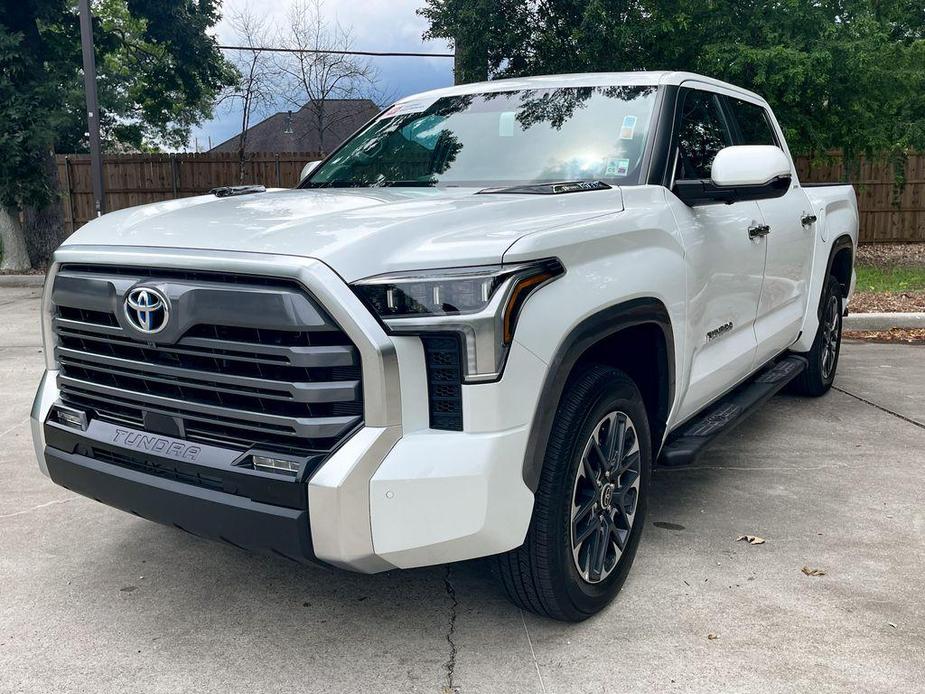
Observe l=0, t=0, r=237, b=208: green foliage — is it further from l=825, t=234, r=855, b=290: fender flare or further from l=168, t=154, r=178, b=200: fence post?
l=825, t=234, r=855, b=290: fender flare

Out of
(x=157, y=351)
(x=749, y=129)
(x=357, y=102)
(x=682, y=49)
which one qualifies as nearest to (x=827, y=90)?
(x=682, y=49)

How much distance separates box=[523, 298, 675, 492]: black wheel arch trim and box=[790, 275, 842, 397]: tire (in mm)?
3094

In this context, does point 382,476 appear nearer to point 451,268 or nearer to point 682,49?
point 451,268

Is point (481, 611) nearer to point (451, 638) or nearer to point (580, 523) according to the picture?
point (451, 638)

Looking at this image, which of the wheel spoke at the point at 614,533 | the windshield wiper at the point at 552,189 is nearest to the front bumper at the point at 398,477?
the wheel spoke at the point at 614,533

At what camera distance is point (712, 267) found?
363 centimetres

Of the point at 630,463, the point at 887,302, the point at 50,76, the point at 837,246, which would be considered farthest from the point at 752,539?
the point at 50,76

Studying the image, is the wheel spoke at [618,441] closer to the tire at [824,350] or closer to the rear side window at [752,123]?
the rear side window at [752,123]

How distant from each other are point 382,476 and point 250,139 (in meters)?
41.7

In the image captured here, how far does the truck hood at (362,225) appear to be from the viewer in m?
2.38

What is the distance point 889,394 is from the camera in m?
6.23

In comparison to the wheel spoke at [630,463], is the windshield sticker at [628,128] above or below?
above

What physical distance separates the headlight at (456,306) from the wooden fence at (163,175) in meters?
16.4

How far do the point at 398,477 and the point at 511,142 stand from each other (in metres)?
1.94
